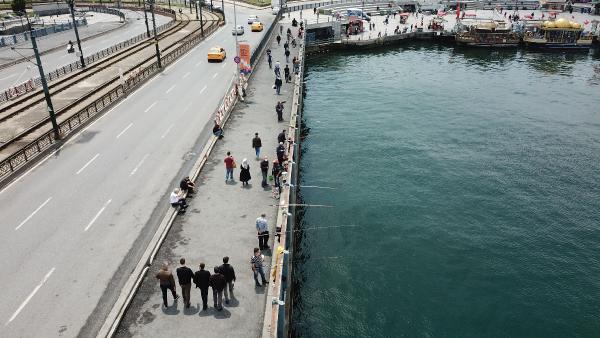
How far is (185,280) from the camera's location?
14.4 m

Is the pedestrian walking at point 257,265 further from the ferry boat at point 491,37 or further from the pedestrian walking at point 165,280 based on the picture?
the ferry boat at point 491,37

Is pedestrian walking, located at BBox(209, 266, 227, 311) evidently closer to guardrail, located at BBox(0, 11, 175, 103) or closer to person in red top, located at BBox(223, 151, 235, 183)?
person in red top, located at BBox(223, 151, 235, 183)

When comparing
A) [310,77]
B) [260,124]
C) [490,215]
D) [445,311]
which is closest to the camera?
[445,311]

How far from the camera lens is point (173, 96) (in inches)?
1559

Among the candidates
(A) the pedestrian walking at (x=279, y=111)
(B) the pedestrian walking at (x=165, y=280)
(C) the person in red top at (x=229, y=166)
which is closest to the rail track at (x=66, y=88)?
(C) the person in red top at (x=229, y=166)

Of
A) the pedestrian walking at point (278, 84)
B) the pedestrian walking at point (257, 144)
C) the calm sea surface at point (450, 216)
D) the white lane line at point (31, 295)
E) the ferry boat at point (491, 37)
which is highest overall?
the ferry boat at point (491, 37)

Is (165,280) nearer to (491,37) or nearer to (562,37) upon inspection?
(491,37)

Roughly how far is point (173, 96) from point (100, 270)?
24857 mm

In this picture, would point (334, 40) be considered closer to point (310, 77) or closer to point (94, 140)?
point (310, 77)

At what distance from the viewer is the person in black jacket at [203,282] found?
1405 centimetres

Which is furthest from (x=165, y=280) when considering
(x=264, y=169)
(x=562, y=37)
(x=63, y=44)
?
(x=562, y=37)

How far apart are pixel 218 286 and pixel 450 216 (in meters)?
17.4

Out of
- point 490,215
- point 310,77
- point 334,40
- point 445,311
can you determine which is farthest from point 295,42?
point 445,311

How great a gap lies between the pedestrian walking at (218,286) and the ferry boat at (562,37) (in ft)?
261
